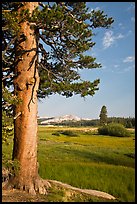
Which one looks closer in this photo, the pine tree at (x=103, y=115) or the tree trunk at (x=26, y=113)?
the tree trunk at (x=26, y=113)

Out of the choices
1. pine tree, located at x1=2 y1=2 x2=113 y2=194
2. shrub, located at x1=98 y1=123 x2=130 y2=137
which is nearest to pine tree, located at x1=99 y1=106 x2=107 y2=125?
shrub, located at x1=98 y1=123 x2=130 y2=137

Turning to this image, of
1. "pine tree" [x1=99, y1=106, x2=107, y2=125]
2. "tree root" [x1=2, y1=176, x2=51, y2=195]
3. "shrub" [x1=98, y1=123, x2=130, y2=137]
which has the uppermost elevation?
"pine tree" [x1=99, y1=106, x2=107, y2=125]

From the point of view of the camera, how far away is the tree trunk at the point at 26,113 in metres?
10.3

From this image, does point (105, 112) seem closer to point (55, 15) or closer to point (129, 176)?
point (129, 176)

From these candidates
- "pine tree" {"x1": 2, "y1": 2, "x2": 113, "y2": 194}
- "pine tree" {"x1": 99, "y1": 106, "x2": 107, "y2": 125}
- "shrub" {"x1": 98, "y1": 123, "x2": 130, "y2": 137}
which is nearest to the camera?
"pine tree" {"x1": 2, "y1": 2, "x2": 113, "y2": 194}

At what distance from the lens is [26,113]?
34.3ft

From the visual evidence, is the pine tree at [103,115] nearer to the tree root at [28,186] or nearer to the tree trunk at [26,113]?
the tree trunk at [26,113]

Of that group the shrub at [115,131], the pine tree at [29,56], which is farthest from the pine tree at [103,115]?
A: the pine tree at [29,56]

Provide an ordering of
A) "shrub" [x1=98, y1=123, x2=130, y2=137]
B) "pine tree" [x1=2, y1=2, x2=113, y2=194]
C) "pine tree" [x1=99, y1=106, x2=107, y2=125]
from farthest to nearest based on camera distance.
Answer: "pine tree" [x1=99, y1=106, x2=107, y2=125] < "shrub" [x1=98, y1=123, x2=130, y2=137] < "pine tree" [x1=2, y1=2, x2=113, y2=194]

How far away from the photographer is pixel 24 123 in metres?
10.4

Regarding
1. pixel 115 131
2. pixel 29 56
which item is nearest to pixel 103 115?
pixel 115 131

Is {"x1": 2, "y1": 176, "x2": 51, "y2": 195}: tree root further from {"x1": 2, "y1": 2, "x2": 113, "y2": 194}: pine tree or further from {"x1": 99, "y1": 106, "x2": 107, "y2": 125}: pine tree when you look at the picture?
{"x1": 99, "y1": 106, "x2": 107, "y2": 125}: pine tree

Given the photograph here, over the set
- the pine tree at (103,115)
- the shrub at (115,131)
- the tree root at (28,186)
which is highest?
the pine tree at (103,115)

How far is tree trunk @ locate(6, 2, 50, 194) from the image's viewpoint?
10312mm
